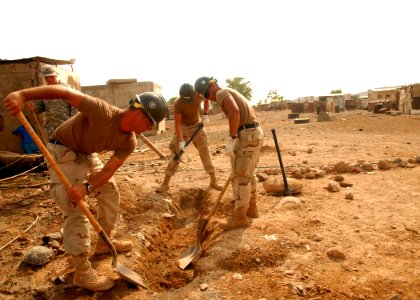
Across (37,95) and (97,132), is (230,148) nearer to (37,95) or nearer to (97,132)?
(97,132)

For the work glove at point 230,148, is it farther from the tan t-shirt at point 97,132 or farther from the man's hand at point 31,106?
the man's hand at point 31,106

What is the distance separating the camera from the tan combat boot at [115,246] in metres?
3.27

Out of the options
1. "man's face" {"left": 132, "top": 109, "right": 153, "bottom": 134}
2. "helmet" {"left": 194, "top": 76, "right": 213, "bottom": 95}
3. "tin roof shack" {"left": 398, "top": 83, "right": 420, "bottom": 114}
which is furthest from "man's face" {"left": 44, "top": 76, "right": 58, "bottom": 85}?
"tin roof shack" {"left": 398, "top": 83, "right": 420, "bottom": 114}

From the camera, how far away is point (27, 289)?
9.29 feet

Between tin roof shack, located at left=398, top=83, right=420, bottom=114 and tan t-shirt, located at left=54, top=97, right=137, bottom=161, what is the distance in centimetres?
2101

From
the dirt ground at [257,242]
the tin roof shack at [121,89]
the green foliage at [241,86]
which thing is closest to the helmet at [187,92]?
the dirt ground at [257,242]

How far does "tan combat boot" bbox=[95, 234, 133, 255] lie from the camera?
3.27m

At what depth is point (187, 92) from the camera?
16.6ft

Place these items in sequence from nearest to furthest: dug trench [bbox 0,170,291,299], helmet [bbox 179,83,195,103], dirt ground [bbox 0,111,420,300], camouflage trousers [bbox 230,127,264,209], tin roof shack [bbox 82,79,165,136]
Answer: dirt ground [bbox 0,111,420,300] < dug trench [bbox 0,170,291,299] < camouflage trousers [bbox 230,127,264,209] < helmet [bbox 179,83,195,103] < tin roof shack [bbox 82,79,165,136]

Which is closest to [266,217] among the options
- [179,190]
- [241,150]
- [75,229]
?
[241,150]

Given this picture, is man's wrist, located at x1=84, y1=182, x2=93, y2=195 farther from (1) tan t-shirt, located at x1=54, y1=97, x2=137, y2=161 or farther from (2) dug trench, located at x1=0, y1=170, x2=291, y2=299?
(2) dug trench, located at x1=0, y1=170, x2=291, y2=299

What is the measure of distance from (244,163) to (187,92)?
1822 mm

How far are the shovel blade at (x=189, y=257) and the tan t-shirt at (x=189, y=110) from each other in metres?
2.39

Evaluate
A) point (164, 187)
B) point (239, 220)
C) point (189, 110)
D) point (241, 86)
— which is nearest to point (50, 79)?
point (189, 110)
